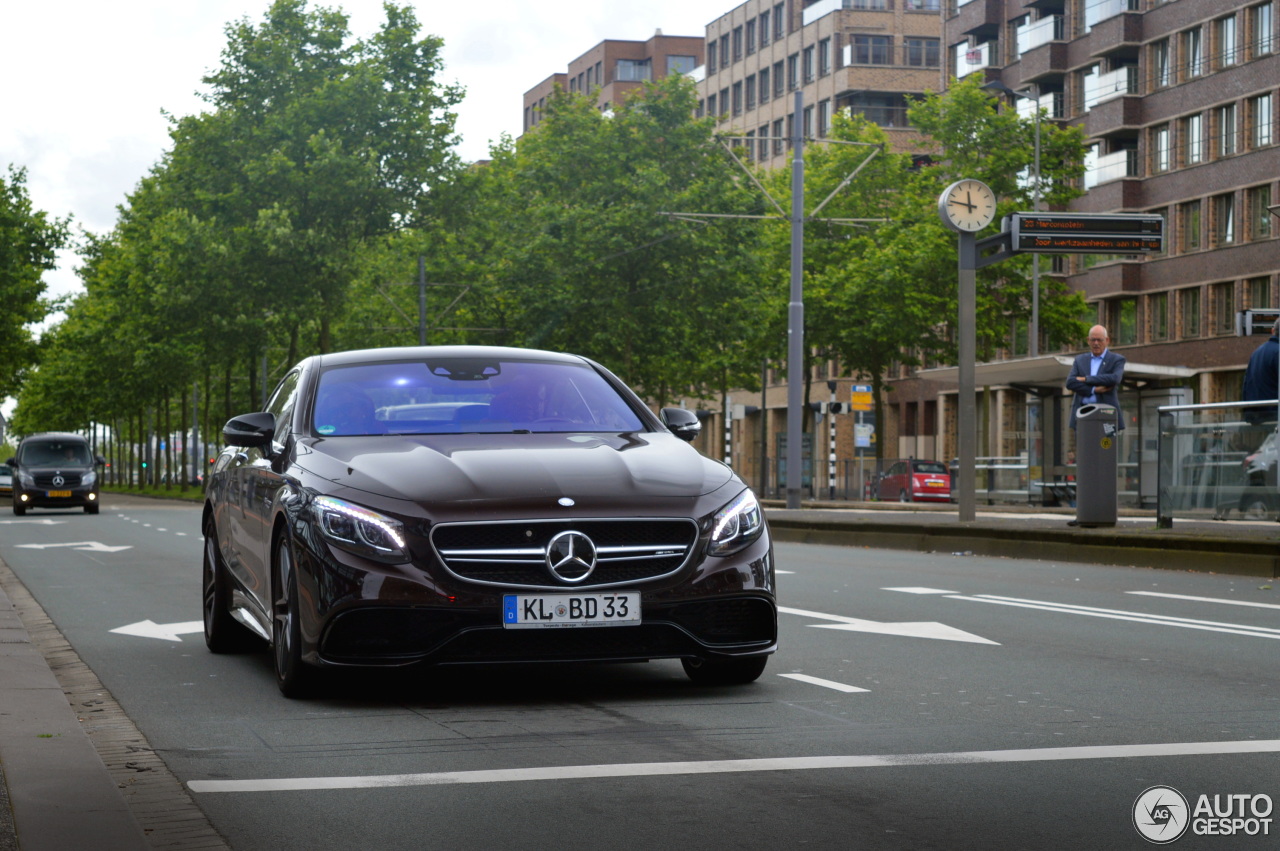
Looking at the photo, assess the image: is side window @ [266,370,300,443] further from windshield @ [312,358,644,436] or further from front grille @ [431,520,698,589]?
front grille @ [431,520,698,589]

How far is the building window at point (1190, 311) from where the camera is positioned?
6425 centimetres

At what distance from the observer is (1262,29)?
199 ft

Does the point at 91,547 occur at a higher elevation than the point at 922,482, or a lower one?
higher

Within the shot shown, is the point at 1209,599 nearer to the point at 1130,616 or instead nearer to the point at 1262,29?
the point at 1130,616

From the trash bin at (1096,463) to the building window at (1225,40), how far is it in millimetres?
45149

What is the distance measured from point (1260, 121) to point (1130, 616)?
52.2m

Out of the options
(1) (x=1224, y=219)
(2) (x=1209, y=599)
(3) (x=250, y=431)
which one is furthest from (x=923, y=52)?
(3) (x=250, y=431)

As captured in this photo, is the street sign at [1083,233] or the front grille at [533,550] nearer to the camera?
the front grille at [533,550]

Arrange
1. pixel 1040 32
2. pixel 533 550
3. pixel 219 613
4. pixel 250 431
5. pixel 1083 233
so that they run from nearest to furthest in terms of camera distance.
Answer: pixel 533 550
pixel 250 431
pixel 219 613
pixel 1083 233
pixel 1040 32

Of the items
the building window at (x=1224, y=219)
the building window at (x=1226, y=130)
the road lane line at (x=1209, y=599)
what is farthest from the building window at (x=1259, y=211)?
the road lane line at (x=1209, y=599)

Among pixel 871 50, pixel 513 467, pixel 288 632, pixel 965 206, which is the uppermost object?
pixel 871 50

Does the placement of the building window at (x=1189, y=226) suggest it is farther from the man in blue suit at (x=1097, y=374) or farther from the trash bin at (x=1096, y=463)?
the trash bin at (x=1096, y=463)

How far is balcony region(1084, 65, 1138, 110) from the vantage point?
67.8 meters

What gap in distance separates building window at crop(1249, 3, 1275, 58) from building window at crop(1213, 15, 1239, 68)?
3.37 ft
